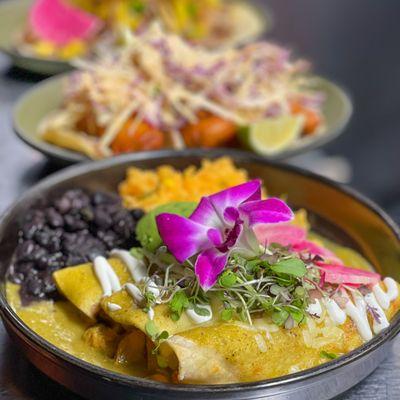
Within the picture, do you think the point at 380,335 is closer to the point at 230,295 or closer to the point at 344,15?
the point at 230,295

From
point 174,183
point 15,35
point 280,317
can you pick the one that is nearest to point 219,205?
point 280,317

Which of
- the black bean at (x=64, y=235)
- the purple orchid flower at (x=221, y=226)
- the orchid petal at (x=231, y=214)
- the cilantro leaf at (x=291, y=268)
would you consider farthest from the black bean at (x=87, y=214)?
the cilantro leaf at (x=291, y=268)

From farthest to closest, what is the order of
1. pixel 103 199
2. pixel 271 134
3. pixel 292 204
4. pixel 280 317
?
pixel 271 134 < pixel 292 204 < pixel 103 199 < pixel 280 317

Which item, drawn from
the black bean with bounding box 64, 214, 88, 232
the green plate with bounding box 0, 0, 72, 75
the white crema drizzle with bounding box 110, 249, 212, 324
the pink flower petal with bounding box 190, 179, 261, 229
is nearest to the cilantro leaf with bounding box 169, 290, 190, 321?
the white crema drizzle with bounding box 110, 249, 212, 324

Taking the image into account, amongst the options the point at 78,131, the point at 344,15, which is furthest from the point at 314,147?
the point at 344,15

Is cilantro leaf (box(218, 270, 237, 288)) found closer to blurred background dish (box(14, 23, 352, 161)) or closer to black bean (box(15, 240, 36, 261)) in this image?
black bean (box(15, 240, 36, 261))

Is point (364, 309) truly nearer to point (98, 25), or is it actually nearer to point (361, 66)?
point (98, 25)
